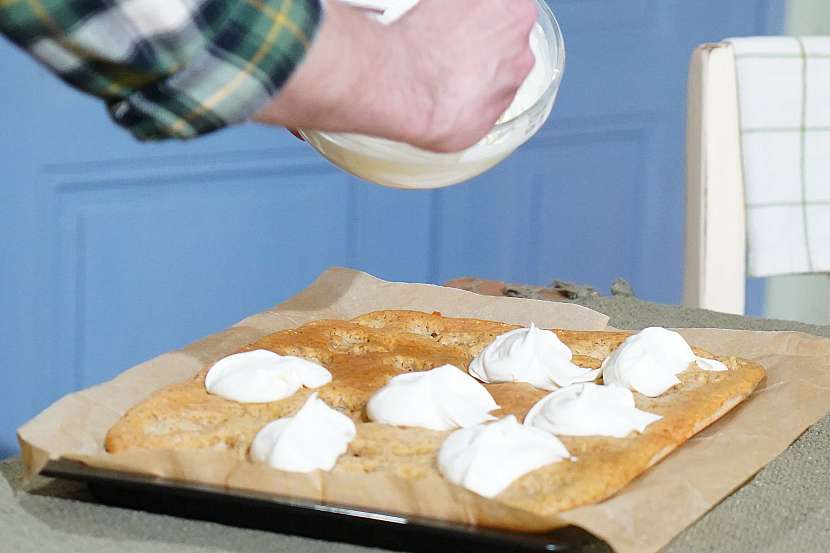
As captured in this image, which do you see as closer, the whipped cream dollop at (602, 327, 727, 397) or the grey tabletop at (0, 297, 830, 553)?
the grey tabletop at (0, 297, 830, 553)

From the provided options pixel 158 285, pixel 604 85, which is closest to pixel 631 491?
pixel 158 285

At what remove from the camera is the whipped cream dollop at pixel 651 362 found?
3.93 feet

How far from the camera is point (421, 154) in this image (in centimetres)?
95

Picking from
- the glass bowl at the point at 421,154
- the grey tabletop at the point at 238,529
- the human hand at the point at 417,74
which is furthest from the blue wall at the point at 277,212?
the human hand at the point at 417,74

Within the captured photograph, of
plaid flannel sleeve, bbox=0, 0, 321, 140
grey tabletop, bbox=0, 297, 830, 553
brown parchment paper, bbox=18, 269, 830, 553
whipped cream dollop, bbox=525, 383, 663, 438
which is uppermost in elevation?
plaid flannel sleeve, bbox=0, 0, 321, 140

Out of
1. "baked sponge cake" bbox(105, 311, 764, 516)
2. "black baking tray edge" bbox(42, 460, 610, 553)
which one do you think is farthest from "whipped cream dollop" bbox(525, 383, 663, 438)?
"black baking tray edge" bbox(42, 460, 610, 553)

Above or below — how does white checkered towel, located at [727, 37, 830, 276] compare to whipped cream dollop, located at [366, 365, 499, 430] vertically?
above

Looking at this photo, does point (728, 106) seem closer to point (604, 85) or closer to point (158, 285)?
point (158, 285)

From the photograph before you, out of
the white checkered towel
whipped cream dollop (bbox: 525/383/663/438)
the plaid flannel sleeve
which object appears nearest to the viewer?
the plaid flannel sleeve

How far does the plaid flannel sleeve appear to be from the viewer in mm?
683

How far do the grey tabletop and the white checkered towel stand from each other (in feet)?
2.41

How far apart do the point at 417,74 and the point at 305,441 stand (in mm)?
313

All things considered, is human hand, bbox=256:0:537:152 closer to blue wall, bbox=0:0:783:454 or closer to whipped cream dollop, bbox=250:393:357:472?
whipped cream dollop, bbox=250:393:357:472

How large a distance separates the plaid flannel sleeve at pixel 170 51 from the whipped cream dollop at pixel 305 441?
321 mm
